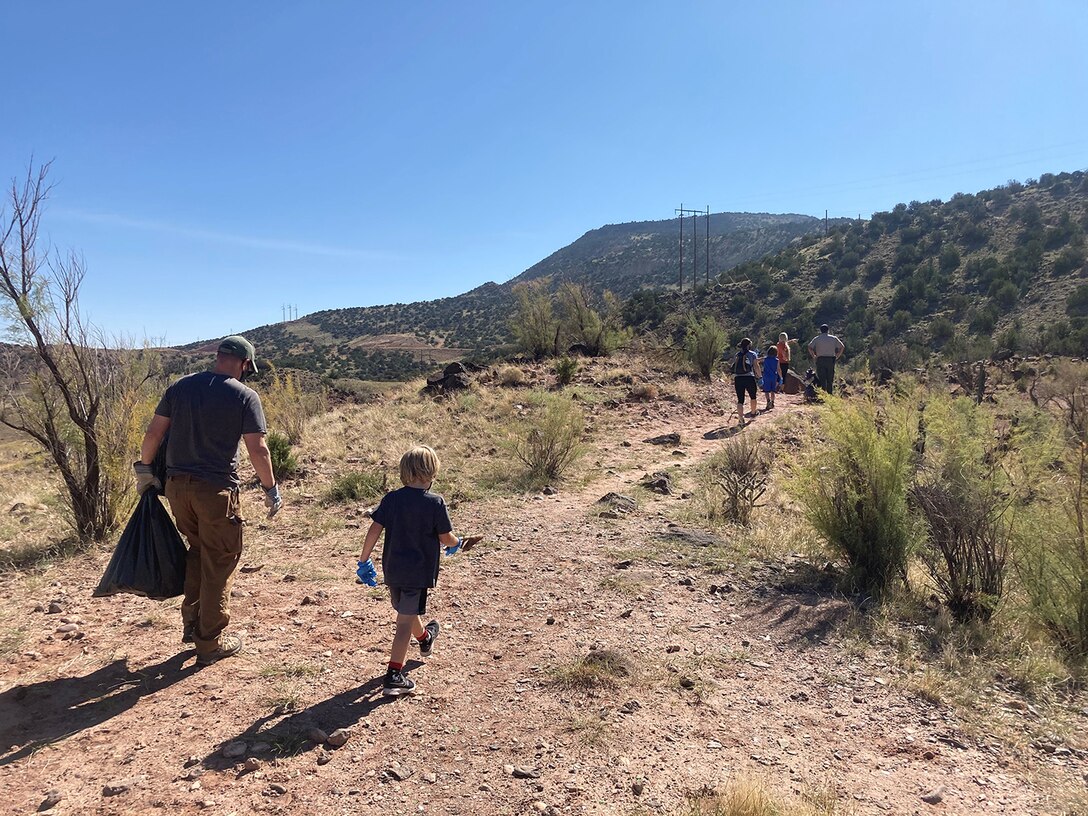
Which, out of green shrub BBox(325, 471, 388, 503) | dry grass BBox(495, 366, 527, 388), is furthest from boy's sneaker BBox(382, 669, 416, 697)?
dry grass BBox(495, 366, 527, 388)

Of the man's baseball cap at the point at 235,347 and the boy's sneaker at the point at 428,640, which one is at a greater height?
the man's baseball cap at the point at 235,347

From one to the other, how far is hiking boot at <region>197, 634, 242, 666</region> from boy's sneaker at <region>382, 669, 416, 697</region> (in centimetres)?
117

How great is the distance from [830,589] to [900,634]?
837 millimetres

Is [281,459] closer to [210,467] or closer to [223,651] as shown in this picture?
[223,651]

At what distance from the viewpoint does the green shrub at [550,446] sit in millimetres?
9000

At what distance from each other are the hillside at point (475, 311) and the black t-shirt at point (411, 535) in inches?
1478

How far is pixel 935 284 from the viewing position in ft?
107

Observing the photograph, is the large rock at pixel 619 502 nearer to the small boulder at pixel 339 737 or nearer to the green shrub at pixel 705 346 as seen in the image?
the small boulder at pixel 339 737

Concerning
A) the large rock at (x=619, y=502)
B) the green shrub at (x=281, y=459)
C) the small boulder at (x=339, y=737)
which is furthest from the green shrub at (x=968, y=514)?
the green shrub at (x=281, y=459)

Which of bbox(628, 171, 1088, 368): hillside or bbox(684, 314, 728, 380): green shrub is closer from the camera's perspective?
bbox(684, 314, 728, 380): green shrub

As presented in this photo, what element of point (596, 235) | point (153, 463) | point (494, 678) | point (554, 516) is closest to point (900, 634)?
point (494, 678)

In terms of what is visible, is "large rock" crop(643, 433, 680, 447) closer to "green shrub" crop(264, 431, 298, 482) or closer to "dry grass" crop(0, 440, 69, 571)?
"green shrub" crop(264, 431, 298, 482)

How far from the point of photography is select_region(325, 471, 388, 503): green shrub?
8.20m

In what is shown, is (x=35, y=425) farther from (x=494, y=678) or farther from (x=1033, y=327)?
(x=1033, y=327)
